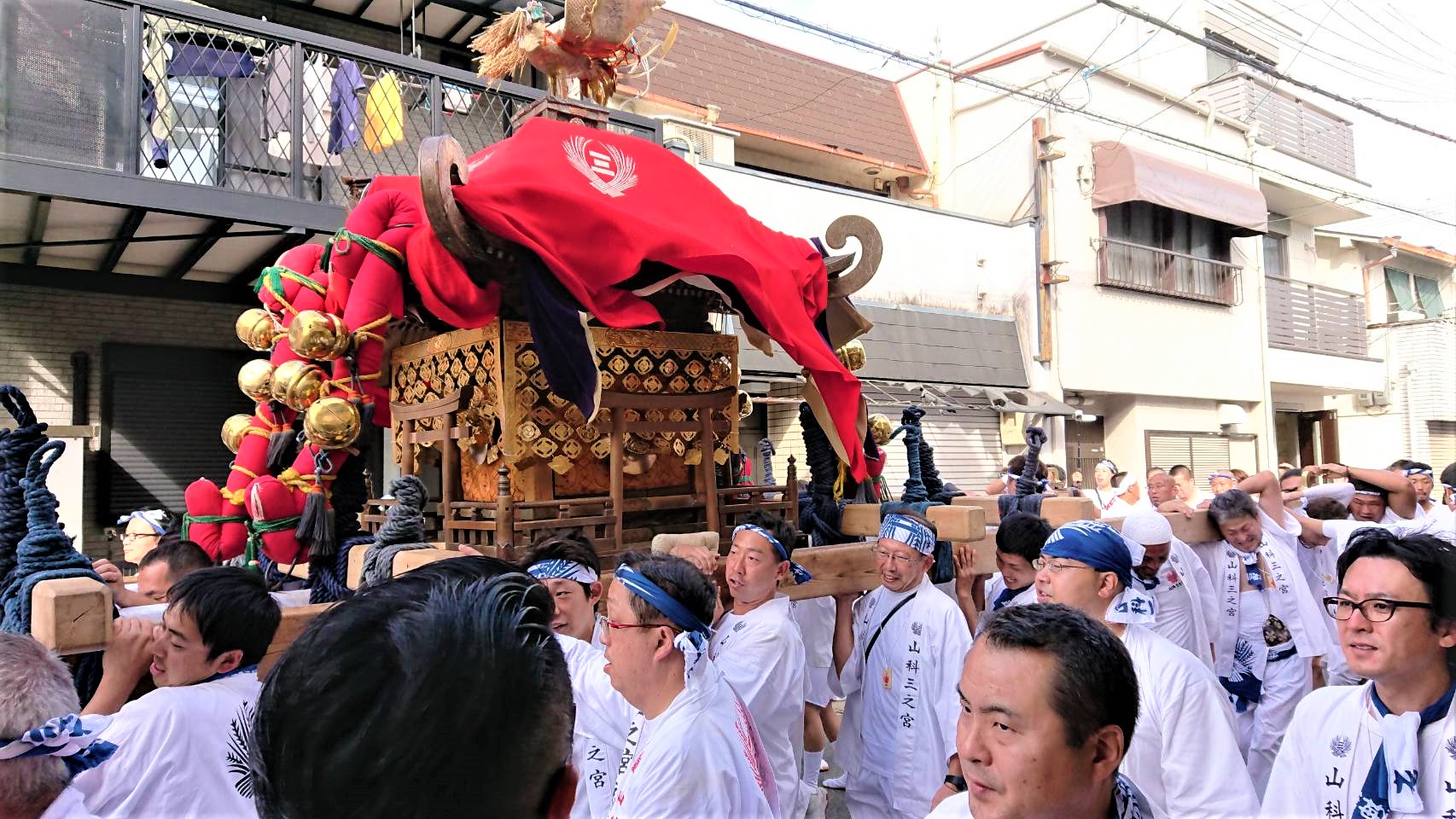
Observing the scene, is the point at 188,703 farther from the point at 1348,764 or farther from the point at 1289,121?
the point at 1289,121

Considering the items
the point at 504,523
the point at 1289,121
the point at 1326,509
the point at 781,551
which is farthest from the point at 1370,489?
the point at 1289,121

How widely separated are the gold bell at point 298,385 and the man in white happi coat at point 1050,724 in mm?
2696

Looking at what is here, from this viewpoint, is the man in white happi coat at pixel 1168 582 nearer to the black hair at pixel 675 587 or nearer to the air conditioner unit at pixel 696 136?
the black hair at pixel 675 587

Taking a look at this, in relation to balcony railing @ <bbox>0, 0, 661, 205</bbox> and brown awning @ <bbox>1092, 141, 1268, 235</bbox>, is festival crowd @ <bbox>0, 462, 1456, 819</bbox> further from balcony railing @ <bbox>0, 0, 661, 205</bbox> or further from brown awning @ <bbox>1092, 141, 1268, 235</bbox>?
brown awning @ <bbox>1092, 141, 1268, 235</bbox>

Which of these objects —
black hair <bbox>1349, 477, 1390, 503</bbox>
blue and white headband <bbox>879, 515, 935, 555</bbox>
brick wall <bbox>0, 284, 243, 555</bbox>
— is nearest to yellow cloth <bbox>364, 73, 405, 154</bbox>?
brick wall <bbox>0, 284, 243, 555</bbox>

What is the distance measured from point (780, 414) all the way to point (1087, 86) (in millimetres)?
7711

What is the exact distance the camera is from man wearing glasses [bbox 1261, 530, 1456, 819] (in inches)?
83.7

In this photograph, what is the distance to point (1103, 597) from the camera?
2740 mm

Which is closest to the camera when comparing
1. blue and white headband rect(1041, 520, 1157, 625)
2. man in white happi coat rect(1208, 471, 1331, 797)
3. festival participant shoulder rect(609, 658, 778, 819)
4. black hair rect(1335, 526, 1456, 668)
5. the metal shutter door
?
festival participant shoulder rect(609, 658, 778, 819)

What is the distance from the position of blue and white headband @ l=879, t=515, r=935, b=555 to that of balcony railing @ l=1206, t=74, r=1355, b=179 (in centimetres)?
1575

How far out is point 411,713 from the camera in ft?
2.81

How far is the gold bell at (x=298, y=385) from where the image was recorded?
333 cm

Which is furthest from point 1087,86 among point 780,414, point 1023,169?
point 780,414

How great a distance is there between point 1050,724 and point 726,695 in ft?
3.20
